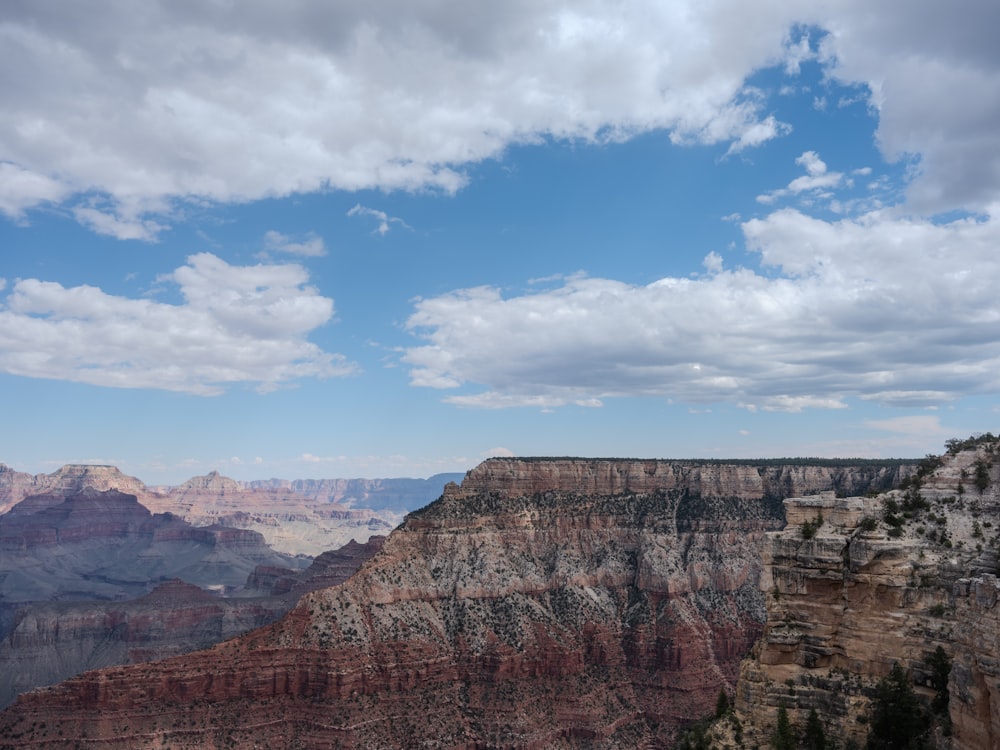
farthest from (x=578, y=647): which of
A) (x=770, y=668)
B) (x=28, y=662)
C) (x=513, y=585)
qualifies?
(x=28, y=662)

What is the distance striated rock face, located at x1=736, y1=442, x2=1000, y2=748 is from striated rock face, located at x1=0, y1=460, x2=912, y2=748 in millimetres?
64917

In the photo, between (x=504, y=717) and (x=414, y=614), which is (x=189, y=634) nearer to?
(x=414, y=614)

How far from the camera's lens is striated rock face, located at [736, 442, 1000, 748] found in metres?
32.7

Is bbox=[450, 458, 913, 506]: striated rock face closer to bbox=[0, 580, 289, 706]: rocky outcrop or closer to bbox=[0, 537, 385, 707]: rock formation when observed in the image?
bbox=[0, 537, 385, 707]: rock formation

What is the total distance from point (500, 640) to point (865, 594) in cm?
7875

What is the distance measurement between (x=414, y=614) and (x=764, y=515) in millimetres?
65795

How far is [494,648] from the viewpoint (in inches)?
4097

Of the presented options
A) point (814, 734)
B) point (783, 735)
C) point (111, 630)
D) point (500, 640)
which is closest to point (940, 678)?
point (814, 734)

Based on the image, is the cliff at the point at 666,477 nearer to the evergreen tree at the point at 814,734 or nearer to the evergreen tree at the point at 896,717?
the evergreen tree at the point at 814,734

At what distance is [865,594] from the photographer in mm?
34781

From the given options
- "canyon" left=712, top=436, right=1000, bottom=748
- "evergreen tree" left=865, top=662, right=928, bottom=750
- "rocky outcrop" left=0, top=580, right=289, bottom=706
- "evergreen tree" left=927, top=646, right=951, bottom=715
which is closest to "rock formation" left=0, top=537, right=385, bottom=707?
"rocky outcrop" left=0, top=580, right=289, bottom=706

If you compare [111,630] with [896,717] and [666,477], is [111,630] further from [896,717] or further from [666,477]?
[896,717]

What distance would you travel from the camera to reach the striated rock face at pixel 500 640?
8638cm

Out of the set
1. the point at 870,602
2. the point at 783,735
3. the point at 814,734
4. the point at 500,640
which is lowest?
the point at 500,640
